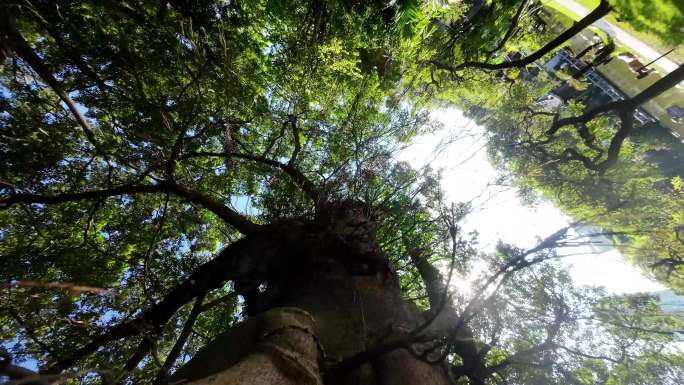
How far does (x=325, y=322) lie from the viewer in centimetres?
277

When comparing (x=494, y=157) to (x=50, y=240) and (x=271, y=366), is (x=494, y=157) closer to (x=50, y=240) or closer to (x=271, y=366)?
(x=271, y=366)

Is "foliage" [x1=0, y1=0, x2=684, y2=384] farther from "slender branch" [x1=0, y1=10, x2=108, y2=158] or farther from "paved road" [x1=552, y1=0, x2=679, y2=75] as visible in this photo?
"paved road" [x1=552, y1=0, x2=679, y2=75]

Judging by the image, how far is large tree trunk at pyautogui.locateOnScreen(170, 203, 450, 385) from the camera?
5.93ft

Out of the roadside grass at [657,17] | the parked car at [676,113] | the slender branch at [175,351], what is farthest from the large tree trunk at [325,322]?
the parked car at [676,113]

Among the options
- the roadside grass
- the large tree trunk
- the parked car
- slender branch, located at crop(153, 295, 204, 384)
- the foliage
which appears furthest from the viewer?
the parked car

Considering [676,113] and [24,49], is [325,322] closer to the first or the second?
[24,49]

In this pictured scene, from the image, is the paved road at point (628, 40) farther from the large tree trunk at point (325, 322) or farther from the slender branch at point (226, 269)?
the slender branch at point (226, 269)

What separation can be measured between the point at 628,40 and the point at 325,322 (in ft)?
57.2

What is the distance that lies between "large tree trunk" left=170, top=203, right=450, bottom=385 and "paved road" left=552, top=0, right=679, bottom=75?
1386cm

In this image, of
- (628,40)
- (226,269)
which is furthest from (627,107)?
(628,40)

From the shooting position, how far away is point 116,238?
649 cm

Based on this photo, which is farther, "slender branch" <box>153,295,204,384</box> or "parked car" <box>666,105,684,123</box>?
"parked car" <box>666,105,684,123</box>

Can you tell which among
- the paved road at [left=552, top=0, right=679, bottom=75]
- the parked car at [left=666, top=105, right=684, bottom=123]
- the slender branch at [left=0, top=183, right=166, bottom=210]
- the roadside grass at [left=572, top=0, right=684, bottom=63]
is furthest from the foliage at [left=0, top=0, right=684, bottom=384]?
the paved road at [left=552, top=0, right=679, bottom=75]

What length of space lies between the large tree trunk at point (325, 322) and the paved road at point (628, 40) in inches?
546
